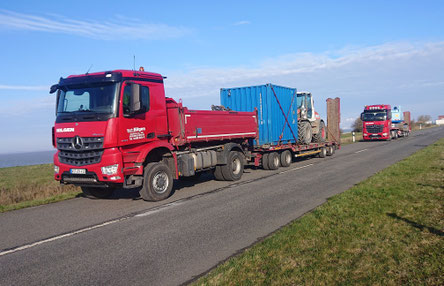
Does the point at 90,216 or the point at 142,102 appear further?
the point at 142,102

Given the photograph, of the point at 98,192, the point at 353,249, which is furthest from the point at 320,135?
the point at 353,249

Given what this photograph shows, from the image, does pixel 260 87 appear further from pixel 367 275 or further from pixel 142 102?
pixel 367 275

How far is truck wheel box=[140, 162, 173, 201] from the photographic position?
29.7 feet

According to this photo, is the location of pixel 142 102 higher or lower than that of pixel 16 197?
higher

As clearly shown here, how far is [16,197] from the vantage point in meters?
11.3

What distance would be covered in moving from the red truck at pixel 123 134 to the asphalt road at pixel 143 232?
0.71 metres

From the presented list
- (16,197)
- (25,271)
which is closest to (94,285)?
(25,271)

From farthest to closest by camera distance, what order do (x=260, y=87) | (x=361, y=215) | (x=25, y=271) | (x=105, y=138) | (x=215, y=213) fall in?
1. (x=260, y=87)
2. (x=105, y=138)
3. (x=215, y=213)
4. (x=361, y=215)
5. (x=25, y=271)

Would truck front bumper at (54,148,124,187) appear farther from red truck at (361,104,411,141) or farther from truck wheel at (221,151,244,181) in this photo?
red truck at (361,104,411,141)

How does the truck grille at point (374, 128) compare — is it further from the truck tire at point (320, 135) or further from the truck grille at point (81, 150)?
the truck grille at point (81, 150)

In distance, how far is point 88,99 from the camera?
28.6 ft

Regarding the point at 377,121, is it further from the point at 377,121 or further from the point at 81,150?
the point at 81,150

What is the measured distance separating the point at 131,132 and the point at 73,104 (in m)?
1.66

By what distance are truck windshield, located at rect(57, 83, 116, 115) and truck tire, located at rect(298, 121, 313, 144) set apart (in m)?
11.6
